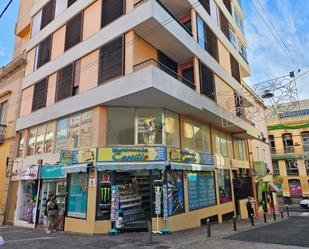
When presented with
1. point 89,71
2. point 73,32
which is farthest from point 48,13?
point 89,71

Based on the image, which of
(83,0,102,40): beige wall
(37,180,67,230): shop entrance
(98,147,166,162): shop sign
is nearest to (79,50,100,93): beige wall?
(83,0,102,40): beige wall

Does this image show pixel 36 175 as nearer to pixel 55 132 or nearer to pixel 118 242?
pixel 55 132

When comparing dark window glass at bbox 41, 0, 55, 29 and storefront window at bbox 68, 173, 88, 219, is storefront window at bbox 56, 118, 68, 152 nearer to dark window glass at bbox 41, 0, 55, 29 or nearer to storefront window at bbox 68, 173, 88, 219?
storefront window at bbox 68, 173, 88, 219

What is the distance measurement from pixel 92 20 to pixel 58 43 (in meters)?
3.81

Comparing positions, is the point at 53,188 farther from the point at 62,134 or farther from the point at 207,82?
the point at 207,82

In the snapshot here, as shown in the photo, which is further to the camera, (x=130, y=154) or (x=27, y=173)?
(x=27, y=173)

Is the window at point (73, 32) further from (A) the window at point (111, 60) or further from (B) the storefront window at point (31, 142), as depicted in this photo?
(B) the storefront window at point (31, 142)

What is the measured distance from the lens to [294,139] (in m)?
38.6

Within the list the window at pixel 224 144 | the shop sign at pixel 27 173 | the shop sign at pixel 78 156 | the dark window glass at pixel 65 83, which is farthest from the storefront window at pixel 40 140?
the window at pixel 224 144

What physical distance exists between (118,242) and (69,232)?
3685 mm

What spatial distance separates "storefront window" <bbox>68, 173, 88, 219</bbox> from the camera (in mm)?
11523

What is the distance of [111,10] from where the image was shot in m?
13.3

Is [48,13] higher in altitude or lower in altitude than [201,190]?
higher

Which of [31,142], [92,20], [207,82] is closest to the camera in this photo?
[92,20]
